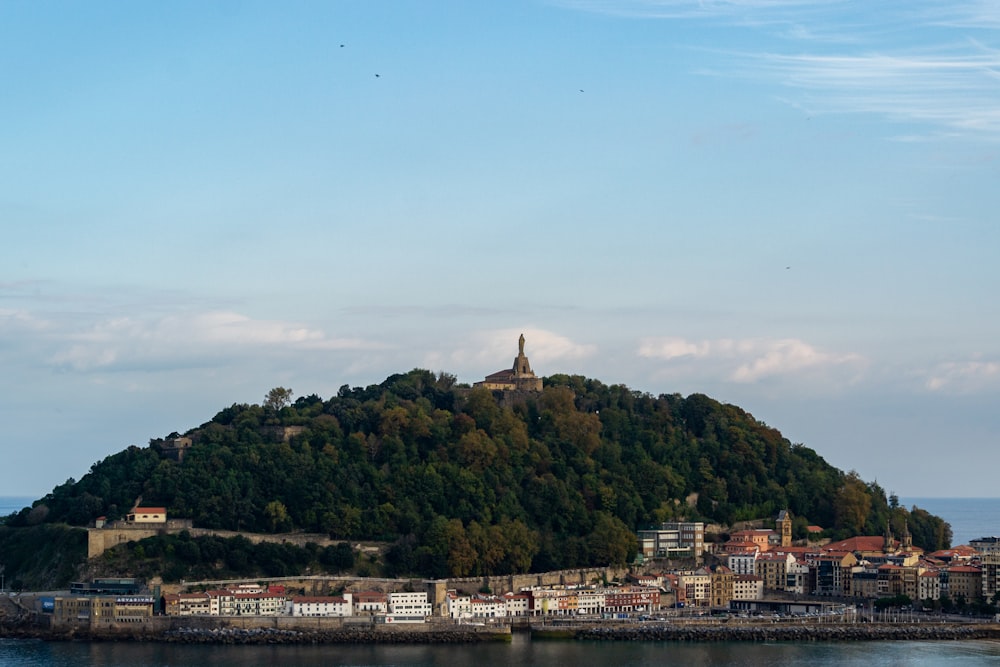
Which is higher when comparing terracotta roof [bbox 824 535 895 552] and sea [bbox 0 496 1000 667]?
terracotta roof [bbox 824 535 895 552]

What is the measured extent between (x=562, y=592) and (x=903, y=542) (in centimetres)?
1909

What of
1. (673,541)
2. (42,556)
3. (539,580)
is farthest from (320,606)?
(673,541)

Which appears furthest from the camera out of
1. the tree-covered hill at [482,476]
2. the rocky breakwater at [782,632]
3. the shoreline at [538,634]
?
the tree-covered hill at [482,476]

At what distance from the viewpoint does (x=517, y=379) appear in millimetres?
71188

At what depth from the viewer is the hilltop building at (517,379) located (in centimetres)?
7081

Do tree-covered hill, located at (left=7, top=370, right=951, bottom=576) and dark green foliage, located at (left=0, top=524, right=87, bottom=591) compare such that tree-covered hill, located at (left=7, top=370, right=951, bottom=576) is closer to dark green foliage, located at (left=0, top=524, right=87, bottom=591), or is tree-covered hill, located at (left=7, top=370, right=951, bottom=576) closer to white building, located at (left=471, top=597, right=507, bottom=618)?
dark green foliage, located at (left=0, top=524, right=87, bottom=591)

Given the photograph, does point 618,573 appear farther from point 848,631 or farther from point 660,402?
point 660,402

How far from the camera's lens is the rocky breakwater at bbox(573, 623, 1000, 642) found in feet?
163

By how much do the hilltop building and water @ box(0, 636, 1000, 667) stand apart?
898 inches

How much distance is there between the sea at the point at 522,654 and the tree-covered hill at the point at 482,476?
8713 millimetres

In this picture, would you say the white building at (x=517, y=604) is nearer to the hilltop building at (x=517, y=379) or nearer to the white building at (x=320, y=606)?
the white building at (x=320, y=606)

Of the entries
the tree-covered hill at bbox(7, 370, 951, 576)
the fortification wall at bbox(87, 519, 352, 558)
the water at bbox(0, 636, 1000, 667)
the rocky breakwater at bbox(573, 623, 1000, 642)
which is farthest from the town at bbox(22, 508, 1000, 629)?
the water at bbox(0, 636, 1000, 667)

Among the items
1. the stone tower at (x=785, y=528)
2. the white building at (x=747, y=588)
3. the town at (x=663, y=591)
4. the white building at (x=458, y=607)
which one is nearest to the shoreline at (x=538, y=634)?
the town at (x=663, y=591)

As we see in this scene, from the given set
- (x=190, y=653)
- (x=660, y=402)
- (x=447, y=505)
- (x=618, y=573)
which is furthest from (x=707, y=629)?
(x=660, y=402)
